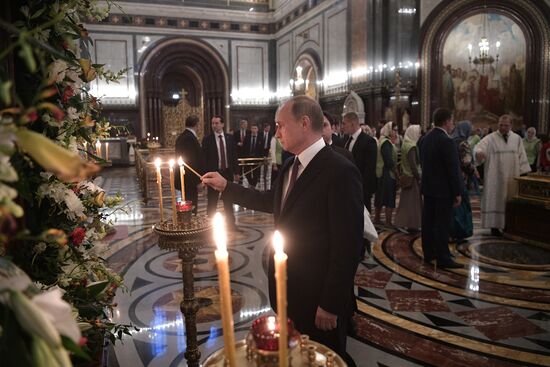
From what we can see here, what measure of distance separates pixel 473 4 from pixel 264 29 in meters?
11.4

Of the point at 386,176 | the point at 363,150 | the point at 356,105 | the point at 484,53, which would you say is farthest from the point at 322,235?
the point at 356,105

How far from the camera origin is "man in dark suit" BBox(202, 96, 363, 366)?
1837 millimetres

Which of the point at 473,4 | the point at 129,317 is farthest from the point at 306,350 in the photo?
the point at 473,4

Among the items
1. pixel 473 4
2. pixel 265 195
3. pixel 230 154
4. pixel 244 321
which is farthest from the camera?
pixel 473 4

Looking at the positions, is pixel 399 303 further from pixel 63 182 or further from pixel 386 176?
pixel 386 176

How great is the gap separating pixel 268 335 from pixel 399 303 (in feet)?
10.4

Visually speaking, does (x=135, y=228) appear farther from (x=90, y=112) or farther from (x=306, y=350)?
(x=306, y=350)

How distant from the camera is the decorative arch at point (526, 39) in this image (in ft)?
40.2

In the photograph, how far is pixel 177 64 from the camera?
74.7ft

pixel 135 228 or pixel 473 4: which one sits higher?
pixel 473 4

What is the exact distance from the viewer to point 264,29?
861 inches

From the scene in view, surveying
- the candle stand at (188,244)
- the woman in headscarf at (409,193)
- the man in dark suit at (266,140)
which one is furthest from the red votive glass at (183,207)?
the man in dark suit at (266,140)

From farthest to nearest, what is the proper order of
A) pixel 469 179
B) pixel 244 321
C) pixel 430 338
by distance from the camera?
1. pixel 469 179
2. pixel 244 321
3. pixel 430 338

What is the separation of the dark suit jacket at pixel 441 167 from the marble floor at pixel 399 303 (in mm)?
888
